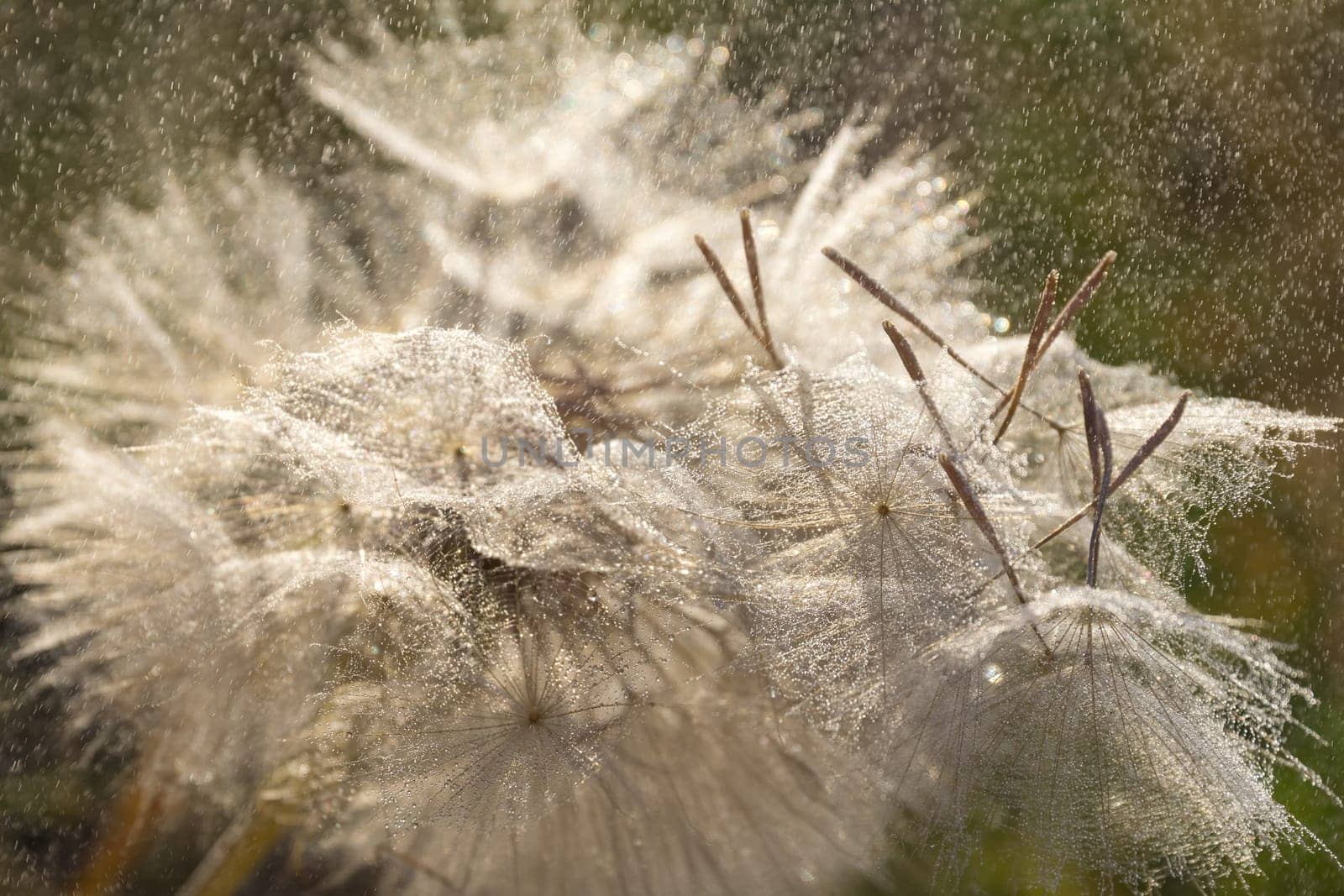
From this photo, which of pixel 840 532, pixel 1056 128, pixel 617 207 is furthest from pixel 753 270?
pixel 1056 128

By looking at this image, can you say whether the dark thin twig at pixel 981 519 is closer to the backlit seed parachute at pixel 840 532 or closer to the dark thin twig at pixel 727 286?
the backlit seed parachute at pixel 840 532

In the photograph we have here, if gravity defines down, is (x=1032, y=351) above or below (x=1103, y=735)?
above

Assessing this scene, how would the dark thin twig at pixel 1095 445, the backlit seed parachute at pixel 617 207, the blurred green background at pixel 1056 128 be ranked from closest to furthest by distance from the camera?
the dark thin twig at pixel 1095 445
the backlit seed parachute at pixel 617 207
the blurred green background at pixel 1056 128

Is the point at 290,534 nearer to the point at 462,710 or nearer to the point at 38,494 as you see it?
the point at 462,710

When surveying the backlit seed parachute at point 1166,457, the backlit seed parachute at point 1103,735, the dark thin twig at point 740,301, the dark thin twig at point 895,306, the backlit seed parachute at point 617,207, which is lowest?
the backlit seed parachute at point 1103,735

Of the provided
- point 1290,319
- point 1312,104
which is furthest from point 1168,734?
point 1312,104

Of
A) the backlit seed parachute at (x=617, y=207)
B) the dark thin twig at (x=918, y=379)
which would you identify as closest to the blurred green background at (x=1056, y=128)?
the backlit seed parachute at (x=617, y=207)

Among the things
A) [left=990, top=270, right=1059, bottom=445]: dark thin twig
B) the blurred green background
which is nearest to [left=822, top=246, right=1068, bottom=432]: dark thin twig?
[left=990, top=270, right=1059, bottom=445]: dark thin twig

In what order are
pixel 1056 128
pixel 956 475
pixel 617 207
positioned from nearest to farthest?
pixel 956 475 → pixel 617 207 → pixel 1056 128

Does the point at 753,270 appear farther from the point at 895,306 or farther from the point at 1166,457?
the point at 1166,457

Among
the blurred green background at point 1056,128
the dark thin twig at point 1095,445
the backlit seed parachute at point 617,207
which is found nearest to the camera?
the dark thin twig at point 1095,445
